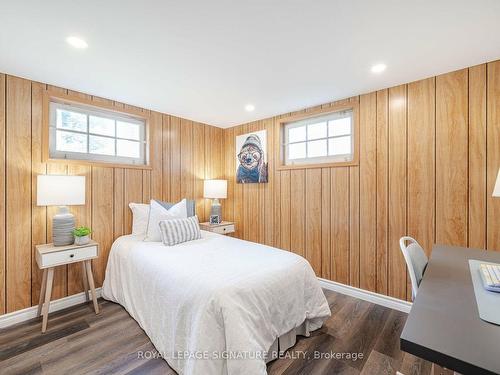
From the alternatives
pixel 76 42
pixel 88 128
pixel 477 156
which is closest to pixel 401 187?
pixel 477 156

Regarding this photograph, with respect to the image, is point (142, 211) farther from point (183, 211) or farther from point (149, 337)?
point (149, 337)

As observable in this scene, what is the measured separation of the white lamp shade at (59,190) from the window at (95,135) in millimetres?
511

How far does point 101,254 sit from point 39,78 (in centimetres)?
190

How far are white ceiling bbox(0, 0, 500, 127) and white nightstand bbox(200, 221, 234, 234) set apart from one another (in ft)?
6.03

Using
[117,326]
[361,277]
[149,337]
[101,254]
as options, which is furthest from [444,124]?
[101,254]

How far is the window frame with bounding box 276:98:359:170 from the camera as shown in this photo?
2639 millimetres

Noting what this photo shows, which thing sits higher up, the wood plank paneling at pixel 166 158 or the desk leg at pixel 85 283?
the wood plank paneling at pixel 166 158

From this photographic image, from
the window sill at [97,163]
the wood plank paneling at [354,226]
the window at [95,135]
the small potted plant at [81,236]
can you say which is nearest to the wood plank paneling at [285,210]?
the wood plank paneling at [354,226]

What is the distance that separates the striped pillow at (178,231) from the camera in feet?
7.77

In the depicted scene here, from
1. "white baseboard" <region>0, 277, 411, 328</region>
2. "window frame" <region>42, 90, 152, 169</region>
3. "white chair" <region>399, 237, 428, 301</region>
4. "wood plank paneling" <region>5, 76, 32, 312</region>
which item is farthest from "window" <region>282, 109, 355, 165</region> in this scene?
"wood plank paneling" <region>5, 76, 32, 312</region>

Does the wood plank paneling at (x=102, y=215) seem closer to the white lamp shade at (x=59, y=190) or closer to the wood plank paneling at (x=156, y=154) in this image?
the white lamp shade at (x=59, y=190)

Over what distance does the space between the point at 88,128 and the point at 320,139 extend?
283 centimetres

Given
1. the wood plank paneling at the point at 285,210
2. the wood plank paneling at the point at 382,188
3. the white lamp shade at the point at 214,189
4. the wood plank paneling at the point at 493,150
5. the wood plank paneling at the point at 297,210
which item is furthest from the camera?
the white lamp shade at the point at 214,189

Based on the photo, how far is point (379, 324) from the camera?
2096mm
